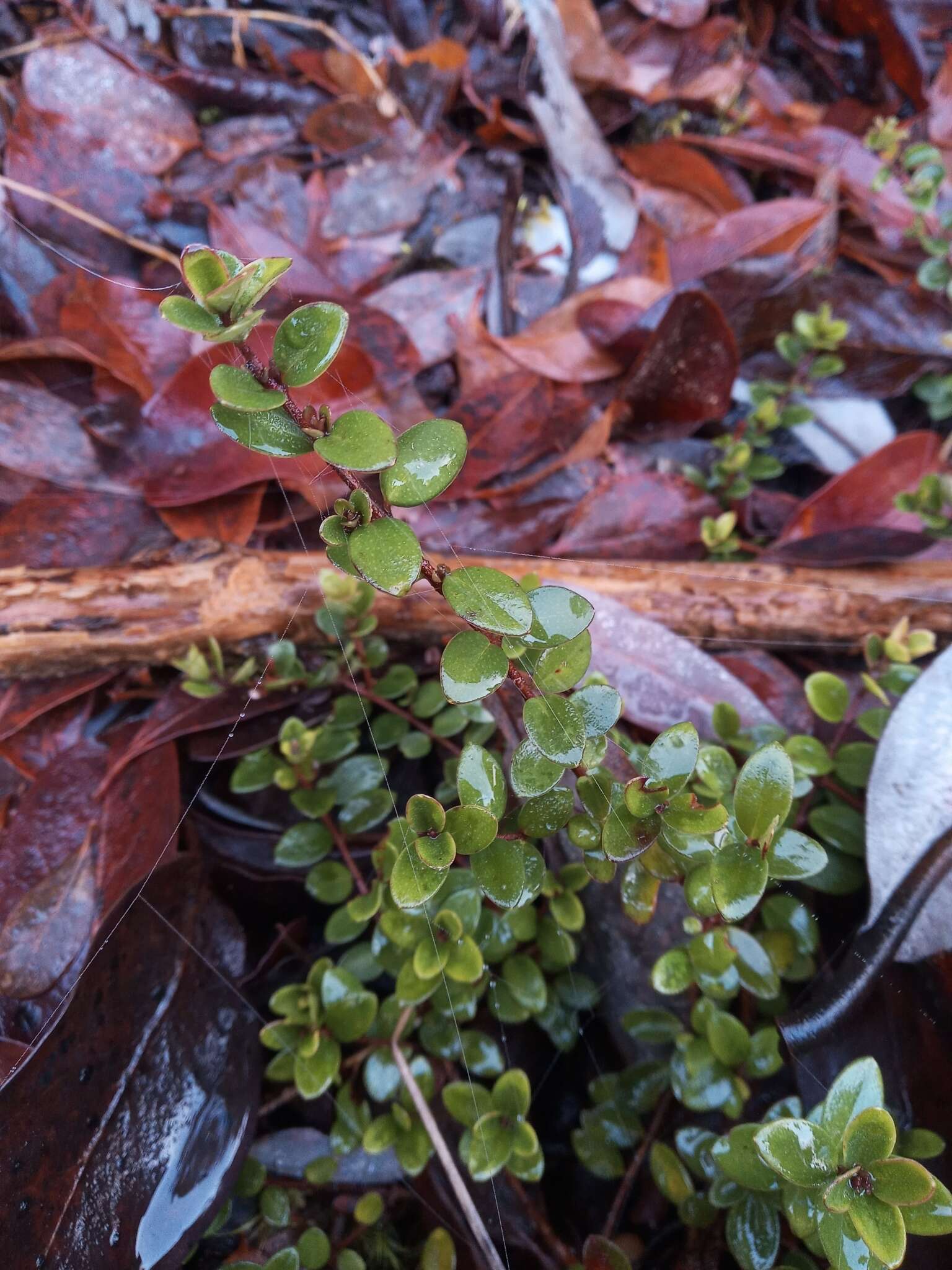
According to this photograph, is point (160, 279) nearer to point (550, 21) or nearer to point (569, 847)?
point (550, 21)

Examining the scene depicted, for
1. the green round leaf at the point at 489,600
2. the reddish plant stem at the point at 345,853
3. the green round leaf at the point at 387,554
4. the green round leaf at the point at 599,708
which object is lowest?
the reddish plant stem at the point at 345,853

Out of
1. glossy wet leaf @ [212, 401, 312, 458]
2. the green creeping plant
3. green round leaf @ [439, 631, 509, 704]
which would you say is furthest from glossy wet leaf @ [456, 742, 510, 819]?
glossy wet leaf @ [212, 401, 312, 458]

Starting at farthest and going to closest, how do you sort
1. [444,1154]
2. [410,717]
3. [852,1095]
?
[410,717] → [444,1154] → [852,1095]

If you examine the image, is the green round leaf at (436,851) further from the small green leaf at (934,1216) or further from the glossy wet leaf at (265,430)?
the small green leaf at (934,1216)

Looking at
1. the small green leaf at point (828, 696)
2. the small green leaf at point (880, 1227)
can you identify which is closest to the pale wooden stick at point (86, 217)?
the small green leaf at point (828, 696)

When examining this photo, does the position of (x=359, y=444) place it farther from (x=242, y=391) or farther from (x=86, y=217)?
(x=86, y=217)

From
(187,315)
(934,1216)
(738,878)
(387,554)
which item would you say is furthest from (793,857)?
(187,315)
